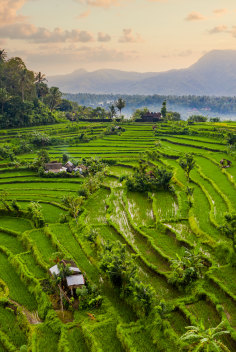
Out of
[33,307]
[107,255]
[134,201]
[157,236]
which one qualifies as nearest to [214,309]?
[107,255]

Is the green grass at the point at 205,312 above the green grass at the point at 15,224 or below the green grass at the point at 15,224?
below

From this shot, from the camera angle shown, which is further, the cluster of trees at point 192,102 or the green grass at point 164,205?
the cluster of trees at point 192,102

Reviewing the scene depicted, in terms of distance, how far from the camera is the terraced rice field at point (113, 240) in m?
10.8

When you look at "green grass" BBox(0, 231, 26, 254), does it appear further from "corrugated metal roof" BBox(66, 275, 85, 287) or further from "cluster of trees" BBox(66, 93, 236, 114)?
"cluster of trees" BBox(66, 93, 236, 114)

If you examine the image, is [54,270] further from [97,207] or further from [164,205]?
Answer: [164,205]

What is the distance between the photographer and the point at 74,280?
42.3 ft

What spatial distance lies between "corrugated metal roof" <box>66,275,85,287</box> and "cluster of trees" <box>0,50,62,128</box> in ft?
126

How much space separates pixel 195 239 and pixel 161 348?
25.1 ft

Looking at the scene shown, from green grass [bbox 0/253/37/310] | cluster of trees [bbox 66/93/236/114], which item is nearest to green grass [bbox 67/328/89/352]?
green grass [bbox 0/253/37/310]

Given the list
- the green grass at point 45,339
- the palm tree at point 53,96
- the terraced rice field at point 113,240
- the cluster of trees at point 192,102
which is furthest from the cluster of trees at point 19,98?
the cluster of trees at point 192,102

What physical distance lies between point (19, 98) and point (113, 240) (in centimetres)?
3909

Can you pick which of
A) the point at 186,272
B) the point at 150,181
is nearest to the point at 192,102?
the point at 150,181

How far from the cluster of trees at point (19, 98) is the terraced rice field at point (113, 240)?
17.8 metres

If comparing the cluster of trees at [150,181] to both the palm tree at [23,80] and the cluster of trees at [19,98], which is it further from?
the palm tree at [23,80]
